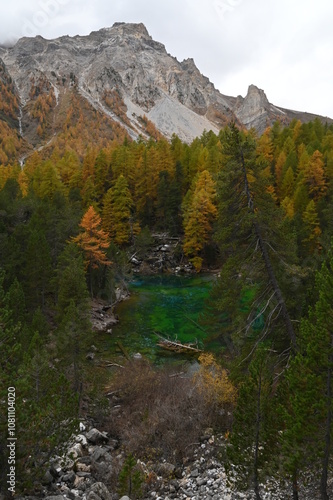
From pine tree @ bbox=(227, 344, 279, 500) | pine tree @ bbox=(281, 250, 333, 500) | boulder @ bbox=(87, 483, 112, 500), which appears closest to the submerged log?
boulder @ bbox=(87, 483, 112, 500)

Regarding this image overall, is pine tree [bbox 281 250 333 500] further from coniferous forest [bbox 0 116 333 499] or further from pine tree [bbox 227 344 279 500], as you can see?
pine tree [bbox 227 344 279 500]

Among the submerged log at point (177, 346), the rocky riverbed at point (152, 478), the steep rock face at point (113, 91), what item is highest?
the steep rock face at point (113, 91)

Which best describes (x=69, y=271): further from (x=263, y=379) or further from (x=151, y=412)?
(x=263, y=379)

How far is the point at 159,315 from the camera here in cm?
3369

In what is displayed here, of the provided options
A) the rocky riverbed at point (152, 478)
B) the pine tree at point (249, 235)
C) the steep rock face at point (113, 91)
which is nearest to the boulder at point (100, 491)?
the rocky riverbed at point (152, 478)

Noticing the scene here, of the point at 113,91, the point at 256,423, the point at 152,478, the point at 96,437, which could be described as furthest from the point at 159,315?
the point at 113,91

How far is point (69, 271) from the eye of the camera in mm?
23344

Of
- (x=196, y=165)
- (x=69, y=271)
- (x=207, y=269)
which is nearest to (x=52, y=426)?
(x=69, y=271)

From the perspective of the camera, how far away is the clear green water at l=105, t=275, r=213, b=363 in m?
26.8

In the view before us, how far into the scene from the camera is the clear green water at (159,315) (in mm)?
26844

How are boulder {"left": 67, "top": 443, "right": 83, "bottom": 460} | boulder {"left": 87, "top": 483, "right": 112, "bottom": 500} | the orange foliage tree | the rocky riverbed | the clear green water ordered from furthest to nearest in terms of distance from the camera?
the orange foliage tree < the clear green water < boulder {"left": 67, "top": 443, "right": 83, "bottom": 460} < boulder {"left": 87, "top": 483, "right": 112, "bottom": 500} < the rocky riverbed

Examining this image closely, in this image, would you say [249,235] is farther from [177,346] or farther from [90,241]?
[90,241]

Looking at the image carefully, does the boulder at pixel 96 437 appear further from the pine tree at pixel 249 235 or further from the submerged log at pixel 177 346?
the submerged log at pixel 177 346

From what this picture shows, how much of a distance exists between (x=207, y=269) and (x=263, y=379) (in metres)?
41.2
